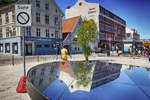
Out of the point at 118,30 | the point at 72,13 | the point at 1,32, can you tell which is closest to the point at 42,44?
the point at 1,32

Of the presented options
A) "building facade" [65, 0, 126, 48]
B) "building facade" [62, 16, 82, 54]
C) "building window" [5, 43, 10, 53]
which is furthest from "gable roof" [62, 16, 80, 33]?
"building window" [5, 43, 10, 53]

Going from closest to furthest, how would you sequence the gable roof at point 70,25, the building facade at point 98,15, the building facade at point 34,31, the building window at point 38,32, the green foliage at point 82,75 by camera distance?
1. the green foliage at point 82,75
2. the building facade at point 34,31
3. the building window at point 38,32
4. the gable roof at point 70,25
5. the building facade at point 98,15

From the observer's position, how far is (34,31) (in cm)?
2522

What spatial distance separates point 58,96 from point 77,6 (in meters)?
45.1

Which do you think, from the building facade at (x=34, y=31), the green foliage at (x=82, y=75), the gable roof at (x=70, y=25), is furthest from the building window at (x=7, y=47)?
the green foliage at (x=82, y=75)

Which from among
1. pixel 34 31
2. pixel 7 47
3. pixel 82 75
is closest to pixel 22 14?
pixel 82 75

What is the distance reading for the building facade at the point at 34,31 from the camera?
24359mm

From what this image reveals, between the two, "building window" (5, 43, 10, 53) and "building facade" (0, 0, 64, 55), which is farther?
"building window" (5, 43, 10, 53)

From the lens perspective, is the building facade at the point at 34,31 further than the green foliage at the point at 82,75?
Yes

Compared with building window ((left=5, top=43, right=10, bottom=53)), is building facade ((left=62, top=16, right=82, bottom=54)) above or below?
above

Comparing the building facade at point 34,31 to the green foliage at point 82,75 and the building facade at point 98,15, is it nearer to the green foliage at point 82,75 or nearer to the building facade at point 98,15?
the building facade at point 98,15

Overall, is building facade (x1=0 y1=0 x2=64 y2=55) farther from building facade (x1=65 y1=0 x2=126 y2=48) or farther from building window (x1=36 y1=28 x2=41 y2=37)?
building facade (x1=65 y1=0 x2=126 y2=48)

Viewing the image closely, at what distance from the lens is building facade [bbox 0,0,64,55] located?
24.4 m

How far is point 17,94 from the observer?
12.2 ft
